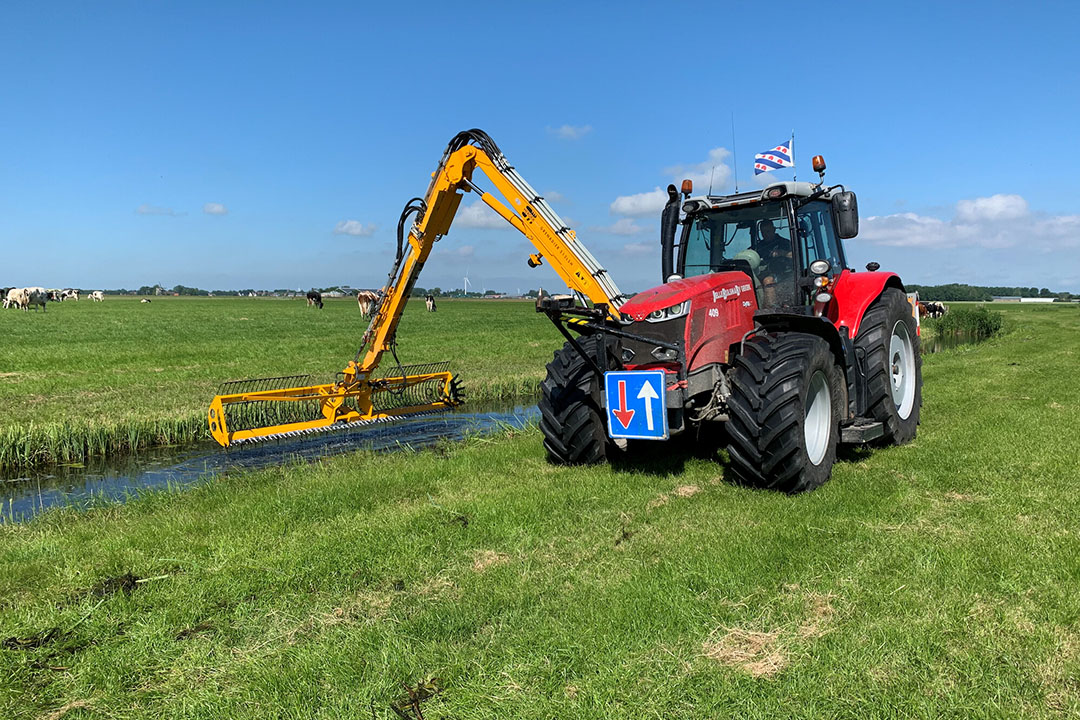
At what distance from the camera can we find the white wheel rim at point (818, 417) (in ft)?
21.5

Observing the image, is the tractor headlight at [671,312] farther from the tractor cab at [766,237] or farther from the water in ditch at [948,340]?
the water in ditch at [948,340]

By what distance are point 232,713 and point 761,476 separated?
4.22m

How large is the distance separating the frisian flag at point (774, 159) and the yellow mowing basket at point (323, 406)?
5.95 meters

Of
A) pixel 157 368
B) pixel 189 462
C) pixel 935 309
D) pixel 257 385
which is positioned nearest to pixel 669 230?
pixel 189 462

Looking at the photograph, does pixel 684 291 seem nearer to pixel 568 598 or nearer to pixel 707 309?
pixel 707 309

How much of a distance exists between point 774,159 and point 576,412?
425 cm

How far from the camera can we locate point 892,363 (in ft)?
28.5

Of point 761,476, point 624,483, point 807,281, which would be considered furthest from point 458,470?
point 807,281

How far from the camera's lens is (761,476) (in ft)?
19.5

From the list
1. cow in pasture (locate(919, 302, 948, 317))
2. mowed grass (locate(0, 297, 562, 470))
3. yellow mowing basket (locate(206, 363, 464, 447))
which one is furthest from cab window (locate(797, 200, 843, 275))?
cow in pasture (locate(919, 302, 948, 317))

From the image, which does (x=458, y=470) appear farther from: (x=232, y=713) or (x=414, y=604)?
(x=232, y=713)

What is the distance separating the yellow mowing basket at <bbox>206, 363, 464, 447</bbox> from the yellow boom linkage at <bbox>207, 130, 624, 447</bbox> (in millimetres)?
14

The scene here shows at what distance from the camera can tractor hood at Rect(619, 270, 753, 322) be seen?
6289 millimetres

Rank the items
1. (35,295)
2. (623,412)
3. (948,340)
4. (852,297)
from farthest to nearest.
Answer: (35,295) < (948,340) < (852,297) < (623,412)
